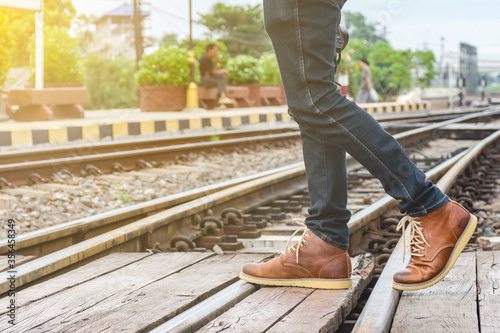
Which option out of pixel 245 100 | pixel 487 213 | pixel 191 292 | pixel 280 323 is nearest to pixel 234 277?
pixel 191 292

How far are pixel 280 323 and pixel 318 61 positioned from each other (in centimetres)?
82

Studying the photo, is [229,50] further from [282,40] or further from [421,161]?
[282,40]

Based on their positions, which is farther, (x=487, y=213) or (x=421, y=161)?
(x=421, y=161)

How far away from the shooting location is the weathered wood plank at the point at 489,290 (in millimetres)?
1928

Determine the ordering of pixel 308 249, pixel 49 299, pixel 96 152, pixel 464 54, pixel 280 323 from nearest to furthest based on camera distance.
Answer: pixel 280 323 → pixel 49 299 → pixel 308 249 → pixel 96 152 → pixel 464 54

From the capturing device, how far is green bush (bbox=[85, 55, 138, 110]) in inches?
1553

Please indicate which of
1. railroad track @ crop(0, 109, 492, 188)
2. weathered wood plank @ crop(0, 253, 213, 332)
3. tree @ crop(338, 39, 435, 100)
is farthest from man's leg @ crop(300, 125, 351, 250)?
tree @ crop(338, 39, 435, 100)

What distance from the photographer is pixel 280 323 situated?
1938mm

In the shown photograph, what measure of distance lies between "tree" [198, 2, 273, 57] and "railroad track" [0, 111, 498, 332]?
42653mm

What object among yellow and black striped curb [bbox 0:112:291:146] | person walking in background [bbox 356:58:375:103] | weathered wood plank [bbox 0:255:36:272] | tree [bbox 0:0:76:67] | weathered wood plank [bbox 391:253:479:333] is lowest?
weathered wood plank [bbox 391:253:479:333]

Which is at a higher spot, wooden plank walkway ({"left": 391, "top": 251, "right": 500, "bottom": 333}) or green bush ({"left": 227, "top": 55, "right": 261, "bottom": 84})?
green bush ({"left": 227, "top": 55, "right": 261, "bottom": 84})

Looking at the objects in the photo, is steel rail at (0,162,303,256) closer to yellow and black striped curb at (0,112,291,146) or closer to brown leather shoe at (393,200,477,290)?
brown leather shoe at (393,200,477,290)

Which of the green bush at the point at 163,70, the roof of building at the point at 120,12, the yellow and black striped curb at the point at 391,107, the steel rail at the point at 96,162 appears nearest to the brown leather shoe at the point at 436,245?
the steel rail at the point at 96,162

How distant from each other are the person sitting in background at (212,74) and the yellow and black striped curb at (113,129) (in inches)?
123
